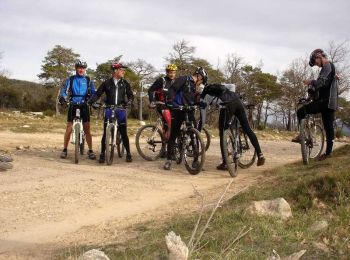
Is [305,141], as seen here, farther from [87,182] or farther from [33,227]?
[33,227]

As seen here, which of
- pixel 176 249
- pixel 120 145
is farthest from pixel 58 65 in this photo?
pixel 176 249

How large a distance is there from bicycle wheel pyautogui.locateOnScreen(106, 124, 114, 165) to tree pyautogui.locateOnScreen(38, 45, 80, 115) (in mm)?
44645

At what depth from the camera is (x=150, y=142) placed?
932 centimetres

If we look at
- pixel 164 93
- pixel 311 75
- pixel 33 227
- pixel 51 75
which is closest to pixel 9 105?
pixel 51 75

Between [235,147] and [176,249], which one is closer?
[176,249]

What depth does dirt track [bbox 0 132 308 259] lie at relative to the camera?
439 centimetres

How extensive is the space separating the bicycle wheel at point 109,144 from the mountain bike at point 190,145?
116cm

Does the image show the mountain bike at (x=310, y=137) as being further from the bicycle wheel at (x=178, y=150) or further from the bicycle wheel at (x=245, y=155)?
the bicycle wheel at (x=178, y=150)

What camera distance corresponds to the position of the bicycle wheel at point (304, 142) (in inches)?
310

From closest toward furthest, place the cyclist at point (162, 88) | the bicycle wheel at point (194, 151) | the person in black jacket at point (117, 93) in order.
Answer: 1. the bicycle wheel at point (194, 151)
2. the person in black jacket at point (117, 93)
3. the cyclist at point (162, 88)

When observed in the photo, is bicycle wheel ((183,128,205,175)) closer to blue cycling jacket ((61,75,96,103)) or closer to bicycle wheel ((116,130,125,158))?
bicycle wheel ((116,130,125,158))

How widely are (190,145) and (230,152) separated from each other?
2.23ft

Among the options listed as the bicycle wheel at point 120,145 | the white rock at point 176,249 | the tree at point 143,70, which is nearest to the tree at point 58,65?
the tree at point 143,70

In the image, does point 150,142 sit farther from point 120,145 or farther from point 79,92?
point 79,92
